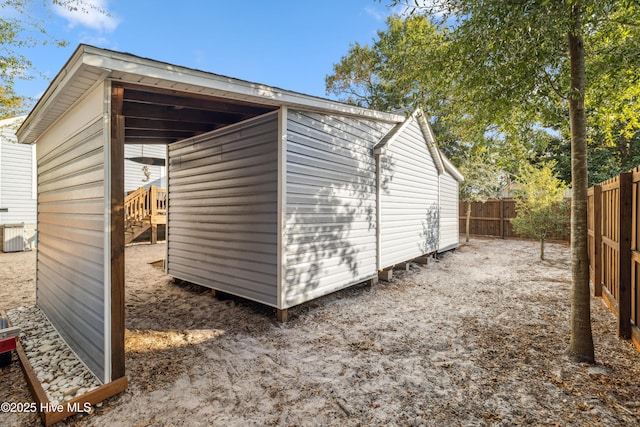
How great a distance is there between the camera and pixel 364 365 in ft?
10.6

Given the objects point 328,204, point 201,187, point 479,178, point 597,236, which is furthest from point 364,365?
point 479,178

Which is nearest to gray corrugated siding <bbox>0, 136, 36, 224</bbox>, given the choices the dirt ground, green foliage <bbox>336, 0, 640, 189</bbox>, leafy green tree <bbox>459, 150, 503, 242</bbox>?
the dirt ground

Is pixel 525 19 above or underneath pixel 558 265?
above

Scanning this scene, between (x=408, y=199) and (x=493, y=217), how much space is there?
9888 mm

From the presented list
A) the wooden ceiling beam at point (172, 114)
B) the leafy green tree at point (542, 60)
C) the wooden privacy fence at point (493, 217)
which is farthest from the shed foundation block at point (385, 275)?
the wooden privacy fence at point (493, 217)

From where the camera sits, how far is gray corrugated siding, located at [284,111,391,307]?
4.62 metres

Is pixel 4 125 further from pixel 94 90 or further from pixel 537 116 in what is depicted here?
pixel 537 116

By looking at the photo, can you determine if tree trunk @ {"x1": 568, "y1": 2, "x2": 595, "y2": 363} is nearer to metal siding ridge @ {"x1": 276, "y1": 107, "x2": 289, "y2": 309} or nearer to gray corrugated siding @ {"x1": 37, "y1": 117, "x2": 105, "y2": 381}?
metal siding ridge @ {"x1": 276, "y1": 107, "x2": 289, "y2": 309}

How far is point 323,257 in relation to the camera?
16.9ft

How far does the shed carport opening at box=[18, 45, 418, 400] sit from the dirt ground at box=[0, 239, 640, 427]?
0.44m

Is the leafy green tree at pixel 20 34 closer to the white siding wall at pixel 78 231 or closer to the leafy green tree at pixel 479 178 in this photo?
the white siding wall at pixel 78 231

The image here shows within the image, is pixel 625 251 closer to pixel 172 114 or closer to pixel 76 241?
pixel 172 114

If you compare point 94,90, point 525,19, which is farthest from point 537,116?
point 94,90

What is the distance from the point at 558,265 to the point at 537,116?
675 centimetres
